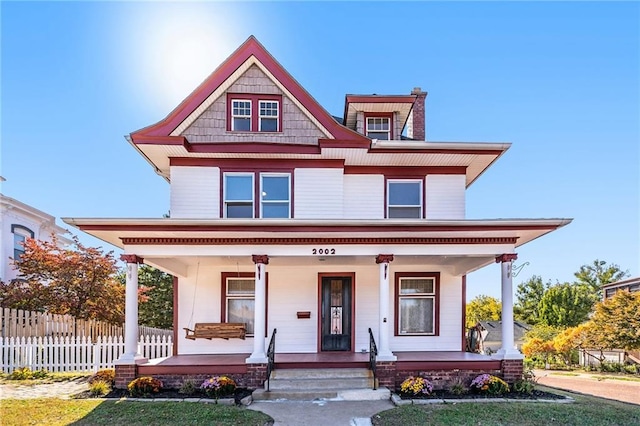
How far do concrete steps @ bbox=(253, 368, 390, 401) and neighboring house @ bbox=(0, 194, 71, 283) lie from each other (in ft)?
49.5

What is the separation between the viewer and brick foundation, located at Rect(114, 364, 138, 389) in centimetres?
970

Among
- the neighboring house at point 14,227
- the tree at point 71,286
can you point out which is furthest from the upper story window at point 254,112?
the neighboring house at point 14,227

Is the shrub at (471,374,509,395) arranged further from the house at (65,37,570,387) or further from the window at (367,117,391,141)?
the window at (367,117,391,141)

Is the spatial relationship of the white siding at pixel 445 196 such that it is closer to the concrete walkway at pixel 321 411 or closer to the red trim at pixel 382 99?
the red trim at pixel 382 99

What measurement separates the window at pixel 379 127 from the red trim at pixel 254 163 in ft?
6.99

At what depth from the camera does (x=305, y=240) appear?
10.2 metres

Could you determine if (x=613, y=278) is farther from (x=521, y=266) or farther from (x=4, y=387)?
(x=4, y=387)

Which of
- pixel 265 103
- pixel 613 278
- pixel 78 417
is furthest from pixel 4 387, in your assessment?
pixel 613 278

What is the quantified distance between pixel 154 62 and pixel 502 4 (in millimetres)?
9928

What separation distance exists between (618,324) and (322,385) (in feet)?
51.0

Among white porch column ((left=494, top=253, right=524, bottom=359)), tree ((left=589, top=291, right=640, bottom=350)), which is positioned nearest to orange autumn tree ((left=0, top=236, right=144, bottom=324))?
white porch column ((left=494, top=253, right=524, bottom=359))

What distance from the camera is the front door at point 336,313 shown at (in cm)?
1228

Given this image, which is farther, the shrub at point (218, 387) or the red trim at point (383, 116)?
the red trim at point (383, 116)

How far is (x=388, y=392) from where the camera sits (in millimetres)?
9250
